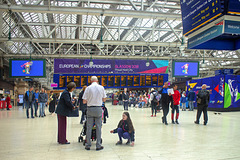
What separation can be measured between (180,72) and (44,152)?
17.4 m

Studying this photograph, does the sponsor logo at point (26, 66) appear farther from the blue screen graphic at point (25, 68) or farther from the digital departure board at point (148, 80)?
the digital departure board at point (148, 80)

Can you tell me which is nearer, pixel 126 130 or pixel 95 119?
pixel 95 119

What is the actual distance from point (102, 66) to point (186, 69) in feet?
24.7

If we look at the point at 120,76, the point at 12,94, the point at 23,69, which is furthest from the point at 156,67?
the point at 12,94

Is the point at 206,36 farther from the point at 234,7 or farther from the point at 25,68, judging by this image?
the point at 25,68

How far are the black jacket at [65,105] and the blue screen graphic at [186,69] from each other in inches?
632

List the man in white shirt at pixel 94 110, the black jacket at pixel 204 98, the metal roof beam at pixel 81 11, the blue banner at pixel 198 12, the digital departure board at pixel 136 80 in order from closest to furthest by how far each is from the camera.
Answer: the blue banner at pixel 198 12 → the man in white shirt at pixel 94 110 → the black jacket at pixel 204 98 → the metal roof beam at pixel 81 11 → the digital departure board at pixel 136 80

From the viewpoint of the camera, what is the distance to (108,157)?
14.7 feet

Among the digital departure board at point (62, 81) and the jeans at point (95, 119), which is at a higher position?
the digital departure board at point (62, 81)

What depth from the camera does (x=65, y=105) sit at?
588cm

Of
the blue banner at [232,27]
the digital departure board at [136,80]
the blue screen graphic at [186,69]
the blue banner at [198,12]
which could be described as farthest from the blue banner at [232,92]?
the blue banner at [232,27]

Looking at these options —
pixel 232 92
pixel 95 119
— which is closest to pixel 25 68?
pixel 95 119

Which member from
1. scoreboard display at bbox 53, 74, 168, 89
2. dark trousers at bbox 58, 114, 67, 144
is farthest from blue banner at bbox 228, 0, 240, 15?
scoreboard display at bbox 53, 74, 168, 89

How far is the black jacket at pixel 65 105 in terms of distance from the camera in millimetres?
5754
